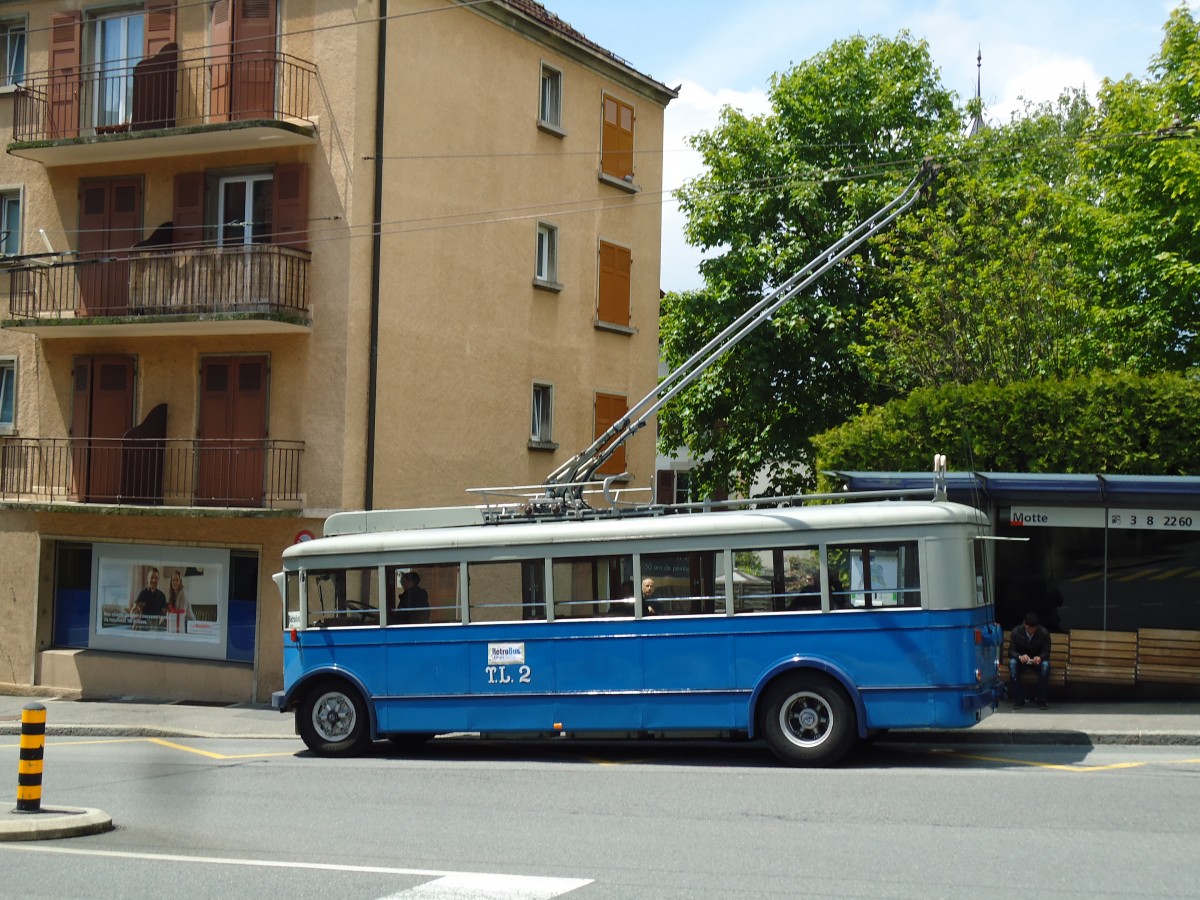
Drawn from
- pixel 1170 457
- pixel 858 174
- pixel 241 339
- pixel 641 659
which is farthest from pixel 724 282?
pixel 641 659

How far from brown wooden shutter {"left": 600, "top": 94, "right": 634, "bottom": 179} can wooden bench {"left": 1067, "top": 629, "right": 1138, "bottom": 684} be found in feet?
48.0

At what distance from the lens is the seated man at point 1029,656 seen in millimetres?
17766

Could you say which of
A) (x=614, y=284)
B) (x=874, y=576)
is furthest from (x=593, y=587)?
(x=614, y=284)

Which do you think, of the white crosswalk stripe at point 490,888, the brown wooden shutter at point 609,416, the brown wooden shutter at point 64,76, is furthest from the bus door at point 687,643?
the brown wooden shutter at point 64,76

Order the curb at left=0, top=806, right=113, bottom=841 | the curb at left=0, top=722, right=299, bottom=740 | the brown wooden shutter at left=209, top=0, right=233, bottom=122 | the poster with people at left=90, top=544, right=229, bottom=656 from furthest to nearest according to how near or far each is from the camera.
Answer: the poster with people at left=90, top=544, right=229, bottom=656, the brown wooden shutter at left=209, top=0, right=233, bottom=122, the curb at left=0, top=722, right=299, bottom=740, the curb at left=0, top=806, right=113, bottom=841

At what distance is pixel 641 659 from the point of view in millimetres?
14844

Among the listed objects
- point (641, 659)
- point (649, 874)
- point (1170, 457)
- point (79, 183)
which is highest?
point (79, 183)

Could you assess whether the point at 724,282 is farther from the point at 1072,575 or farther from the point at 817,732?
the point at 817,732

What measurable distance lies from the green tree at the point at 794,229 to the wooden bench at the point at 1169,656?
1488cm

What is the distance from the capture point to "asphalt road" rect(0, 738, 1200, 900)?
27.7ft

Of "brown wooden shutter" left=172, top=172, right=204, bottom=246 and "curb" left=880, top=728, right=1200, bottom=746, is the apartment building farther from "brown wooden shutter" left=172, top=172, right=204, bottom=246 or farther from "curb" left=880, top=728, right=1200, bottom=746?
"curb" left=880, top=728, right=1200, bottom=746

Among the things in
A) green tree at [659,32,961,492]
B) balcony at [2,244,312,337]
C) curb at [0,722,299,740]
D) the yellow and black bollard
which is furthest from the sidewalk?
green tree at [659,32,961,492]

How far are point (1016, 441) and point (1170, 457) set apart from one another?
1.99 meters

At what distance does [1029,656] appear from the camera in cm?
1791
